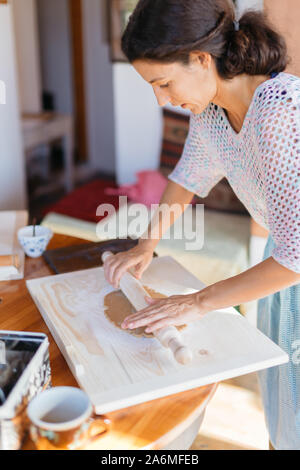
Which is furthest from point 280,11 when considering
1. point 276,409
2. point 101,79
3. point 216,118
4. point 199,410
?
point 101,79

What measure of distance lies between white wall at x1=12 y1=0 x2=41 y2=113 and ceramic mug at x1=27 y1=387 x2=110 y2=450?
3.89m

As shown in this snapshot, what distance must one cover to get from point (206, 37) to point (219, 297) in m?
0.51

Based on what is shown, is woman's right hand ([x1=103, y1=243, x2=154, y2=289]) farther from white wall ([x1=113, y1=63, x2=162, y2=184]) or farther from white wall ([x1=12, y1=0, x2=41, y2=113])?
white wall ([x1=12, y1=0, x2=41, y2=113])

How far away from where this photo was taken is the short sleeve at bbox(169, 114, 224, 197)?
1.39 meters

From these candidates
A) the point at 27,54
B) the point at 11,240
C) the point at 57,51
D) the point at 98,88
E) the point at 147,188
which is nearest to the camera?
the point at 11,240

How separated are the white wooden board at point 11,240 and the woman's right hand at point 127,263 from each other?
260 mm

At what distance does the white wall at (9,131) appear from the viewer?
114 inches

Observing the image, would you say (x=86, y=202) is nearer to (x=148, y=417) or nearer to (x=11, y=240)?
(x=11, y=240)

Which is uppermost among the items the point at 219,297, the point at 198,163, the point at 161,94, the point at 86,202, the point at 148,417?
the point at 161,94

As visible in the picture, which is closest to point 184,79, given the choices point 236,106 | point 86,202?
point 236,106

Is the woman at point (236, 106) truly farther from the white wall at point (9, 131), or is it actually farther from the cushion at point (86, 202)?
the white wall at point (9, 131)

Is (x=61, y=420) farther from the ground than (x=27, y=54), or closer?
closer

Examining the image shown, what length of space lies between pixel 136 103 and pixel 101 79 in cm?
172

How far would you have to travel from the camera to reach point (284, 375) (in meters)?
1.35
